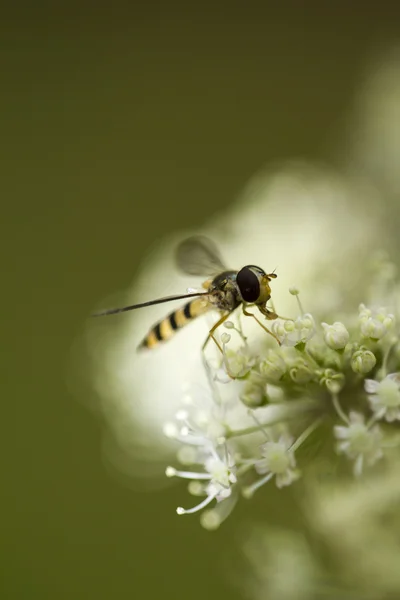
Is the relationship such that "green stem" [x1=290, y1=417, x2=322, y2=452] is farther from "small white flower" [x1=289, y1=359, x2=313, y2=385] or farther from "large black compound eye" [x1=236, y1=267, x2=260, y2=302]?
"large black compound eye" [x1=236, y1=267, x2=260, y2=302]

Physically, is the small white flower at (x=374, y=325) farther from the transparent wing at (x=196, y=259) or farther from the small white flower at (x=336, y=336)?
the transparent wing at (x=196, y=259)

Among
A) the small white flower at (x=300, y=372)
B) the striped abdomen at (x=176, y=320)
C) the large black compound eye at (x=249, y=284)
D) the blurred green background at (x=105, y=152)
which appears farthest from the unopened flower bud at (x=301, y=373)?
the blurred green background at (x=105, y=152)

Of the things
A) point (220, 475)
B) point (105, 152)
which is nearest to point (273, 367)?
point (220, 475)

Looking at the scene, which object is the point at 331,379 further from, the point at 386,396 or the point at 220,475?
the point at 220,475

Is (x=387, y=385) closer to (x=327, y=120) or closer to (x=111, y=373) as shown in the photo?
(x=111, y=373)

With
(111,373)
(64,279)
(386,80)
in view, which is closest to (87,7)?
(64,279)
